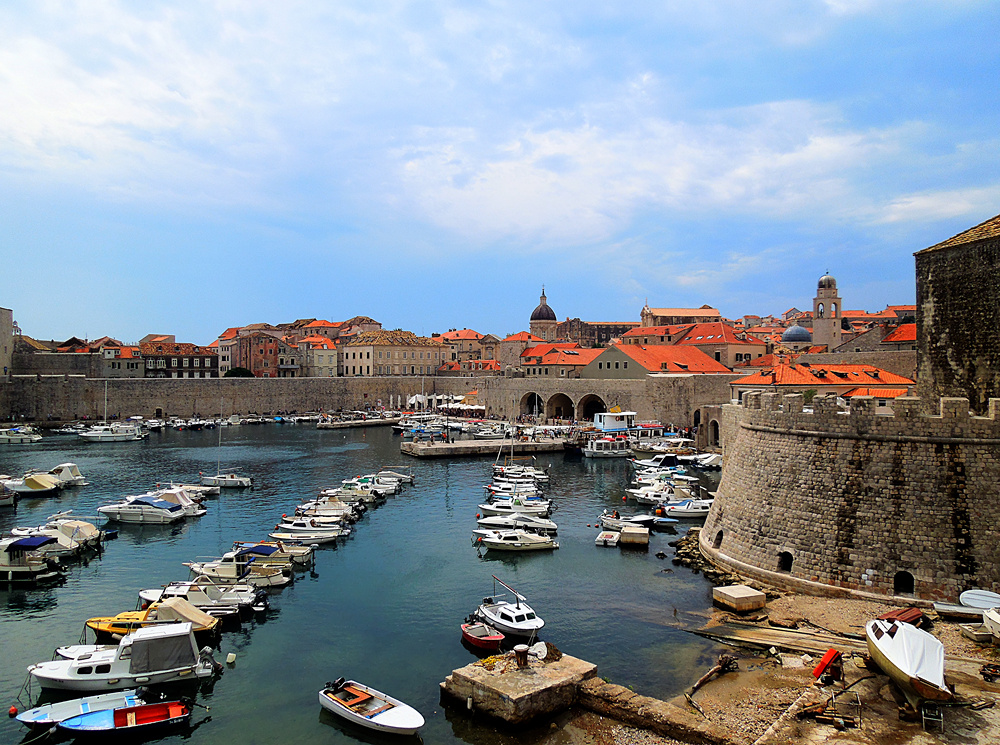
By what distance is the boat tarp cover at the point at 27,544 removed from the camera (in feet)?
70.2

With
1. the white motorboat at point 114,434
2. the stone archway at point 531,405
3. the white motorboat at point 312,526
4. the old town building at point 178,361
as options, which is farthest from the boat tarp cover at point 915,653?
the old town building at point 178,361

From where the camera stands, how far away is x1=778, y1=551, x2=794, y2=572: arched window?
1647 cm

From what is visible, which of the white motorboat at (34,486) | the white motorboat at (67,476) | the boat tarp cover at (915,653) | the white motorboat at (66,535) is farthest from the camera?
the white motorboat at (67,476)

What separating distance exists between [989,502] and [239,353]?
86.4 m

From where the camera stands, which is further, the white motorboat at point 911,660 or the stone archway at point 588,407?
the stone archway at point 588,407

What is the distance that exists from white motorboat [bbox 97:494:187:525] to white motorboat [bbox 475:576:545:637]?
17.5 m

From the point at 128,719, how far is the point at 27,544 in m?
11.7

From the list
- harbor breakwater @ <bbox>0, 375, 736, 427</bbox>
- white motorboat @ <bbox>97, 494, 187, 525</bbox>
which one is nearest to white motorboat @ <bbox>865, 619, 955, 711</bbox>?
white motorboat @ <bbox>97, 494, 187, 525</bbox>

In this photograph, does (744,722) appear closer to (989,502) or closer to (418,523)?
(989,502)

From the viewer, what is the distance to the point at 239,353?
292 feet

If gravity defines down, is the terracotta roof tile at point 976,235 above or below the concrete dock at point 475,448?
above

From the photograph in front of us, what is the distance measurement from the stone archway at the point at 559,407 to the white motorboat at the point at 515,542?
130 ft

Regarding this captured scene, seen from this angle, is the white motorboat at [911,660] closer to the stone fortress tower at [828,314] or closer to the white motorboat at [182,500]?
the white motorboat at [182,500]

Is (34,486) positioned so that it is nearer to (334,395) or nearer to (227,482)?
(227,482)
